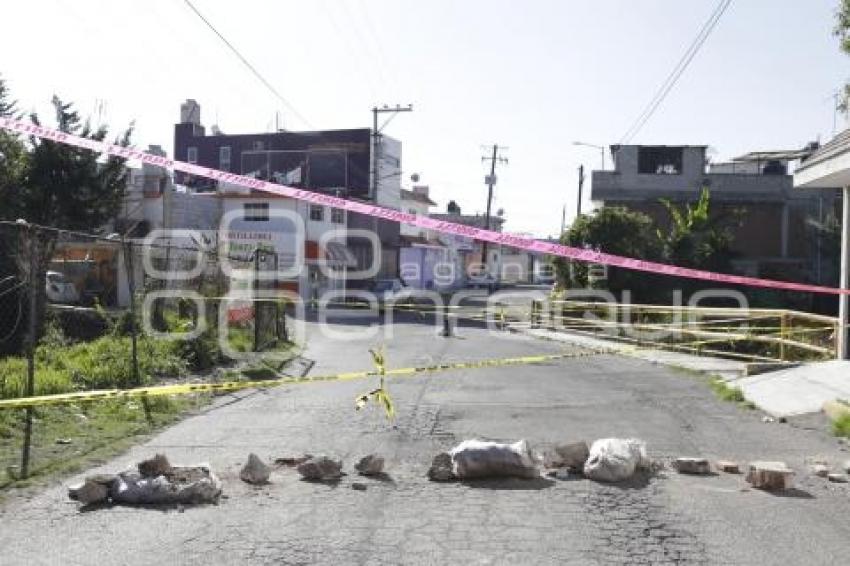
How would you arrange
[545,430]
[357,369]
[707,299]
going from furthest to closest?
[707,299] → [357,369] → [545,430]

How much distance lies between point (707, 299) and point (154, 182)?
31.8m

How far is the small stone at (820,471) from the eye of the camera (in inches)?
294

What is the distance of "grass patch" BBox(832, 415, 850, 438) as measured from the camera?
9469 millimetres

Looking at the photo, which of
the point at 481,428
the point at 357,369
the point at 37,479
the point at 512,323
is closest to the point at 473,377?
the point at 357,369

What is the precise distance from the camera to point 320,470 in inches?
279

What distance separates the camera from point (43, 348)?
14.1 m

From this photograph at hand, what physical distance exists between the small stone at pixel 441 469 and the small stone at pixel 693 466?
193cm

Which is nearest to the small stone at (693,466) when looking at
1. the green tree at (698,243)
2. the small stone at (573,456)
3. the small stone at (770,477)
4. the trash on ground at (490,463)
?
the small stone at (770,477)

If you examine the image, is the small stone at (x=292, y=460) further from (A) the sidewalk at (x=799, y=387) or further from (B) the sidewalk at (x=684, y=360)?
(B) the sidewalk at (x=684, y=360)

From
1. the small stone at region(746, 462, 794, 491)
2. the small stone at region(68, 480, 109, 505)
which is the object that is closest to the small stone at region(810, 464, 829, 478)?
the small stone at region(746, 462, 794, 491)

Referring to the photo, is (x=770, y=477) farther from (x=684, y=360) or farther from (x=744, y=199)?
(x=744, y=199)

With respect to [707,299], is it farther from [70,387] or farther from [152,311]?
[70,387]

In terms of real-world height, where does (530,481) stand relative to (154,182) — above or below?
below

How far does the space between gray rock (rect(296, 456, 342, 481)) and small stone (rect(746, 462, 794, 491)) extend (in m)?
3.27
